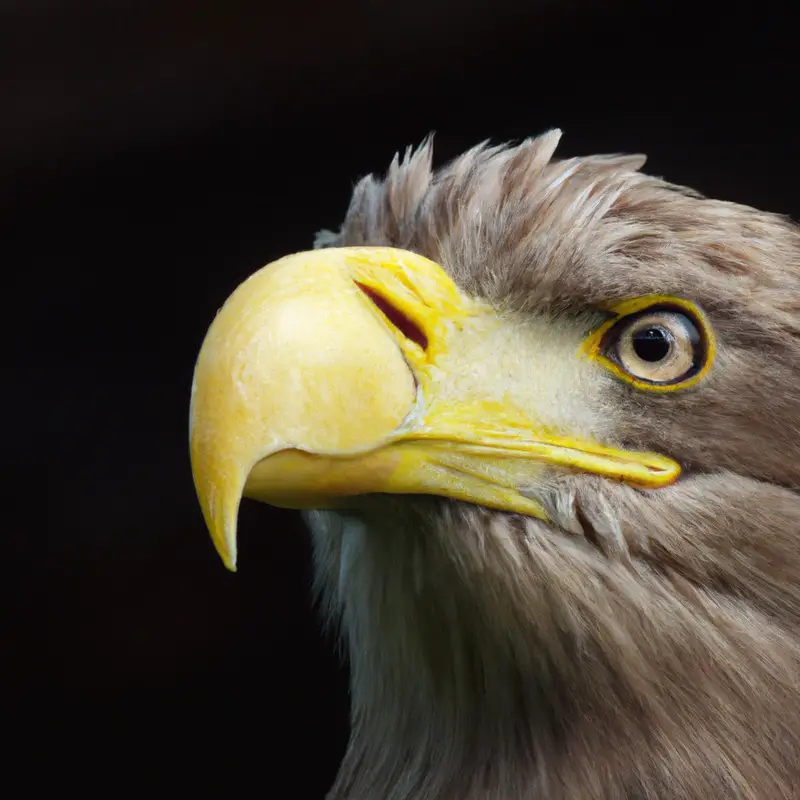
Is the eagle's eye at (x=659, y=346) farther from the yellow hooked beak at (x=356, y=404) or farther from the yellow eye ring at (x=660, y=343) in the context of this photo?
the yellow hooked beak at (x=356, y=404)

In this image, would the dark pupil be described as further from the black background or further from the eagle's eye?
the black background

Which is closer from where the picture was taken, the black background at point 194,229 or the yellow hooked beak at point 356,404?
the yellow hooked beak at point 356,404

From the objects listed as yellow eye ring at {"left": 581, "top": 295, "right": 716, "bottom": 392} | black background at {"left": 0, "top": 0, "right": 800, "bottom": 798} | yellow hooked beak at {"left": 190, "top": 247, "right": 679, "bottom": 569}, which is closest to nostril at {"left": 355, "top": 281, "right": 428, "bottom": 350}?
yellow hooked beak at {"left": 190, "top": 247, "right": 679, "bottom": 569}

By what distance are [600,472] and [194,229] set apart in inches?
71.5

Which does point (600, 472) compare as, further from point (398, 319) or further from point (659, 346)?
point (398, 319)

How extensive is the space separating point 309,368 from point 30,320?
6.25ft

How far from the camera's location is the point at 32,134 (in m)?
2.42

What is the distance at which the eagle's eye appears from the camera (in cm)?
128

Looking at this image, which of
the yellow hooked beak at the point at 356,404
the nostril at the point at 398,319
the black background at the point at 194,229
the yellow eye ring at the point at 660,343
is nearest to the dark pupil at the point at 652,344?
the yellow eye ring at the point at 660,343

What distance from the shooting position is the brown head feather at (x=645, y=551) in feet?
4.14

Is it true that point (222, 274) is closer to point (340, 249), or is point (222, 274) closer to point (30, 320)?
point (30, 320)

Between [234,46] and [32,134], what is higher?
A: [234,46]

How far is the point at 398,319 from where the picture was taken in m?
1.25

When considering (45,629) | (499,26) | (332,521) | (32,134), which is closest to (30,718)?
(45,629)
